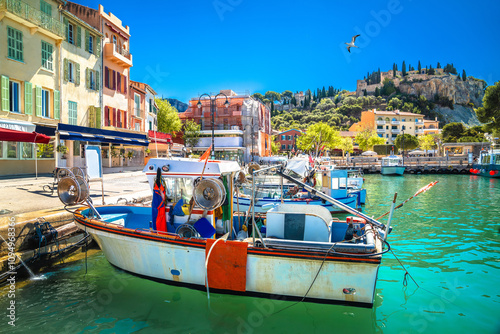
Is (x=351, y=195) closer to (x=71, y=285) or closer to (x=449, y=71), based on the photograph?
(x=71, y=285)

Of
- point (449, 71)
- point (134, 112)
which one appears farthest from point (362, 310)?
point (449, 71)

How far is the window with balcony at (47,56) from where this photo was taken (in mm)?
20859

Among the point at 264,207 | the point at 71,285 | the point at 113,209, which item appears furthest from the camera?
the point at 264,207

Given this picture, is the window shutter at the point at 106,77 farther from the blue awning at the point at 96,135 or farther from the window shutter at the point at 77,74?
the blue awning at the point at 96,135

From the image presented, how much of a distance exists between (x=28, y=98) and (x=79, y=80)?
17.5ft

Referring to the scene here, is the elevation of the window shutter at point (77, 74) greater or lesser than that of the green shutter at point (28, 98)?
greater

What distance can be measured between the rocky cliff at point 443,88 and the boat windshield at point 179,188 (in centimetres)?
15876

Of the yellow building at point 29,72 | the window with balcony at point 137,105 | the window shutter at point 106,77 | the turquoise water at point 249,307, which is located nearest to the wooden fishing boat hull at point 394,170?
the window with balcony at point 137,105

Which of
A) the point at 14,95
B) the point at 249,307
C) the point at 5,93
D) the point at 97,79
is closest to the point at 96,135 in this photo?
the point at 14,95

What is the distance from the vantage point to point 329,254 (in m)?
5.96

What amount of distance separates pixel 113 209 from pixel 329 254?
24.8ft

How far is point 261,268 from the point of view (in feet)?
21.0

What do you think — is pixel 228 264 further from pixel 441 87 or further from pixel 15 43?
pixel 441 87

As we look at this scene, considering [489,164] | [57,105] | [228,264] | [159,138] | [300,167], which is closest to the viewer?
[228,264]
